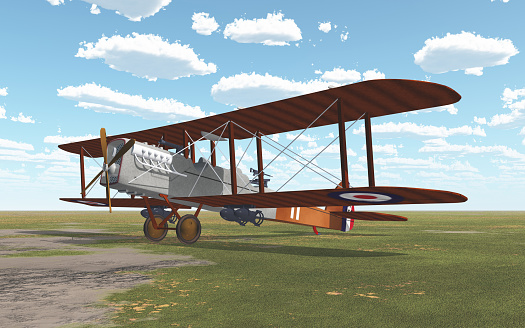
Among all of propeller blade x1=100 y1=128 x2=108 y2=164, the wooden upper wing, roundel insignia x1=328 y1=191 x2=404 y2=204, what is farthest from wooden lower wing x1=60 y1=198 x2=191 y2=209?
roundel insignia x1=328 y1=191 x2=404 y2=204

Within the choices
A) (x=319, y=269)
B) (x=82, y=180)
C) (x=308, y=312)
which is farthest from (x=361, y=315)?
(x=82, y=180)

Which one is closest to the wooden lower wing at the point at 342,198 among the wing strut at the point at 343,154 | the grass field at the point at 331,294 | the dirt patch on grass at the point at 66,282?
the wing strut at the point at 343,154

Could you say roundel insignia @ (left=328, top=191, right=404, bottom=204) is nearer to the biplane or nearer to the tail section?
the biplane

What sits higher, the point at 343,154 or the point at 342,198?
the point at 343,154

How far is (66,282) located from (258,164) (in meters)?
6.71

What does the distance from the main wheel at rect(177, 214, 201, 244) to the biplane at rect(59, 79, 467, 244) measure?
0.02 metres

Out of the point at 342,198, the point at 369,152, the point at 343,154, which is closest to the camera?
the point at 343,154

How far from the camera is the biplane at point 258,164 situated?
28.5ft

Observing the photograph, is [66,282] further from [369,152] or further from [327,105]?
[327,105]

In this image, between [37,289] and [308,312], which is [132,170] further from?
[308,312]

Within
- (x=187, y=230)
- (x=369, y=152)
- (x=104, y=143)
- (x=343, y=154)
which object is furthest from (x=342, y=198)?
(x=104, y=143)

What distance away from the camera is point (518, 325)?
3.70 meters

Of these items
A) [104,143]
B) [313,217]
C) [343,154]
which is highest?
[104,143]

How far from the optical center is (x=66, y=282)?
566 centimetres
